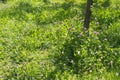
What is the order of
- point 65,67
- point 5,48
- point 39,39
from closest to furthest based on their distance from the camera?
point 65,67
point 5,48
point 39,39

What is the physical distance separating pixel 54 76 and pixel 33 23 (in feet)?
15.2

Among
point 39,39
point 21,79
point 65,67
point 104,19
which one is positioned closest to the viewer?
point 21,79

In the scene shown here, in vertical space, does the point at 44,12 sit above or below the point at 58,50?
above

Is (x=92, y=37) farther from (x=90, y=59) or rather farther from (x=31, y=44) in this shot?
(x=31, y=44)

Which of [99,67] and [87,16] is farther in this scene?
[87,16]

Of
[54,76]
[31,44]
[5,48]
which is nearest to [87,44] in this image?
[54,76]

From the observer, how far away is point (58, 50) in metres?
8.46

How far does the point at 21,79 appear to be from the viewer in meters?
7.26

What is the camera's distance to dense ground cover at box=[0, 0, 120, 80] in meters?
7.46

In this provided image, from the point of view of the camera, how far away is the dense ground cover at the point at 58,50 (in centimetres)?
746

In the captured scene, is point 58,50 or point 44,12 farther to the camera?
point 44,12

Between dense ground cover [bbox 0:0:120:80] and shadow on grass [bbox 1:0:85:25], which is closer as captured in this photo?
dense ground cover [bbox 0:0:120:80]

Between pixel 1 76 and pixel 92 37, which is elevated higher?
pixel 92 37

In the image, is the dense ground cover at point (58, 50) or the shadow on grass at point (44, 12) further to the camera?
the shadow on grass at point (44, 12)
